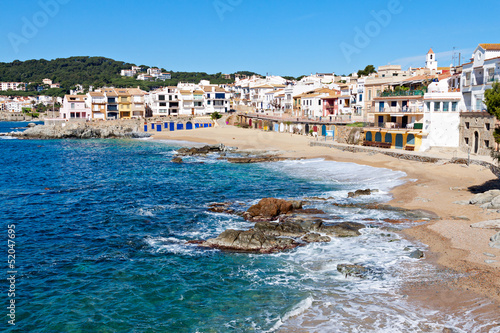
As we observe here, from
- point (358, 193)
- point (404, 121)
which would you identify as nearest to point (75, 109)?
point (404, 121)

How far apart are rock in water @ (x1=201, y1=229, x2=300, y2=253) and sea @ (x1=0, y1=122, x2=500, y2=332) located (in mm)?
598

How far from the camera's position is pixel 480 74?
151 ft

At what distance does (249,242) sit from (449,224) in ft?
39.0

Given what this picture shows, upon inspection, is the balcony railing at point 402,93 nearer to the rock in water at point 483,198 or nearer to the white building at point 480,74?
the white building at point 480,74

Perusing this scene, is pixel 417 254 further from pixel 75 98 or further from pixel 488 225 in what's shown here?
pixel 75 98

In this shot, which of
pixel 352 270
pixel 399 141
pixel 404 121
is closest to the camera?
pixel 352 270

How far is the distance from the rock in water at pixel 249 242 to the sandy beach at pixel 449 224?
712 centimetres

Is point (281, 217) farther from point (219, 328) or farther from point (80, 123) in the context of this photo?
point (80, 123)

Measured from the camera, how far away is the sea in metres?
15.3

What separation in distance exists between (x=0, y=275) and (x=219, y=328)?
473 inches

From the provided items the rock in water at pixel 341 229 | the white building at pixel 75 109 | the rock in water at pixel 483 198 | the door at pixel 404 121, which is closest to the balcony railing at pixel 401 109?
the door at pixel 404 121

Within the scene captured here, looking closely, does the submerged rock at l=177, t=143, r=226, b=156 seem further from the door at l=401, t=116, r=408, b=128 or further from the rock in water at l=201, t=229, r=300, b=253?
the rock in water at l=201, t=229, r=300, b=253

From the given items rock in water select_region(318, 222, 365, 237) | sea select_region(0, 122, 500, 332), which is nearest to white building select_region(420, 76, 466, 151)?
sea select_region(0, 122, 500, 332)

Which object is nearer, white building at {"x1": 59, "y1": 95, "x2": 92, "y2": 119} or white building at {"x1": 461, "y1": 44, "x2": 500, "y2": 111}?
white building at {"x1": 461, "y1": 44, "x2": 500, "y2": 111}
